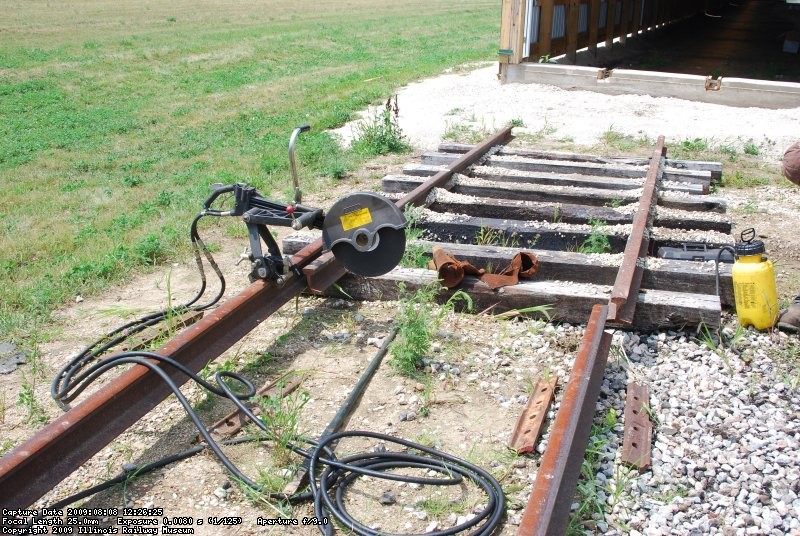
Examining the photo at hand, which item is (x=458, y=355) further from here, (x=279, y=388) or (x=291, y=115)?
(x=291, y=115)

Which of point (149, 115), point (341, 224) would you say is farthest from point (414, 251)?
point (149, 115)

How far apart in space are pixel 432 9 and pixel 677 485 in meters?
37.7

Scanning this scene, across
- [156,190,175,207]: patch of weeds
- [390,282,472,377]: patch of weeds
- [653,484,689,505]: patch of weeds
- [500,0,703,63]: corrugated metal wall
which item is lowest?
[156,190,175,207]: patch of weeds

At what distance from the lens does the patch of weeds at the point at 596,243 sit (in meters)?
5.02

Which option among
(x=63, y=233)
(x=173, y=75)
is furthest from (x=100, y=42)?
(x=63, y=233)

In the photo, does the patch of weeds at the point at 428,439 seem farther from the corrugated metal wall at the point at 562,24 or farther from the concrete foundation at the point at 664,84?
the corrugated metal wall at the point at 562,24

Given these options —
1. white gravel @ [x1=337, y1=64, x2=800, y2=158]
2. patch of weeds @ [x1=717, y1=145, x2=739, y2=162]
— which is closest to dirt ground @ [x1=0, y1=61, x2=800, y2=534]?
patch of weeds @ [x1=717, y1=145, x2=739, y2=162]

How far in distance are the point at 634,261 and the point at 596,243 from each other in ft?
2.47

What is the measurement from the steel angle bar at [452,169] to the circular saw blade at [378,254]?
1.53 meters

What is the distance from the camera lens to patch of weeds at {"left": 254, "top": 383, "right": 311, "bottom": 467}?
3020 millimetres

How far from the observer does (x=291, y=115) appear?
11781 millimetres

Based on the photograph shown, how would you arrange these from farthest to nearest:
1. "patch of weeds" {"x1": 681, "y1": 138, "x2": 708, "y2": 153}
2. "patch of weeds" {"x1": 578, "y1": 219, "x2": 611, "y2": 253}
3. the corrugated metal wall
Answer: the corrugated metal wall, "patch of weeds" {"x1": 681, "y1": 138, "x2": 708, "y2": 153}, "patch of weeds" {"x1": 578, "y1": 219, "x2": 611, "y2": 253}

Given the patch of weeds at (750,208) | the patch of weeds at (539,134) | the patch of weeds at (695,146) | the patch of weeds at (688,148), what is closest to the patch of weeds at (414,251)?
the patch of weeds at (750,208)

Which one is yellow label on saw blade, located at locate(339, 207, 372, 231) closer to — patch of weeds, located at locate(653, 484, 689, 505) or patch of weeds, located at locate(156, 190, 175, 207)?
patch of weeds, located at locate(653, 484, 689, 505)
